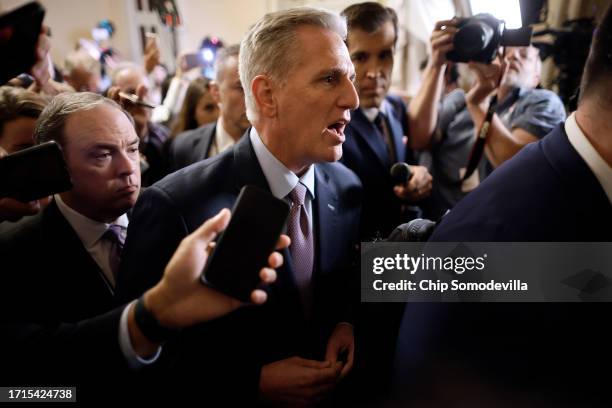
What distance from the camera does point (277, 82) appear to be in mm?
1021

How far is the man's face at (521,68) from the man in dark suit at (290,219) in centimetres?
95

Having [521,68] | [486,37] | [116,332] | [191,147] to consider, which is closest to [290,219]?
[116,332]

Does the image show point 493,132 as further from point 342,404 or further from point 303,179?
point 342,404

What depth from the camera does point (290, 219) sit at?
3.54 ft

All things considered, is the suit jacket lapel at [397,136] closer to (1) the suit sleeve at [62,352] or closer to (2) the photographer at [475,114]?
(2) the photographer at [475,114]

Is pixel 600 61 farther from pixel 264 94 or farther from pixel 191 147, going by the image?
pixel 191 147

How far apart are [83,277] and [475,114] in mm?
1339

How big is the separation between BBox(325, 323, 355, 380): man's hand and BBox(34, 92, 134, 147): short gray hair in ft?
2.71

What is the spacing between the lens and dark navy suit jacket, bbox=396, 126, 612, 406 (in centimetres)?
71

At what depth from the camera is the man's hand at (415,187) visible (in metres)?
1.42

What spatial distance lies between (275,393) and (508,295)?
54cm

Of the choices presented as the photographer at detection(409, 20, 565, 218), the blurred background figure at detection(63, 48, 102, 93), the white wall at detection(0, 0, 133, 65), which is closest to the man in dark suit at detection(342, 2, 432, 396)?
the photographer at detection(409, 20, 565, 218)

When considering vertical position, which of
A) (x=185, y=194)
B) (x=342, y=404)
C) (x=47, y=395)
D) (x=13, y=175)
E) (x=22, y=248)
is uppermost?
(x=13, y=175)

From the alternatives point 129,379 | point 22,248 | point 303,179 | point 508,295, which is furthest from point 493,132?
point 22,248
